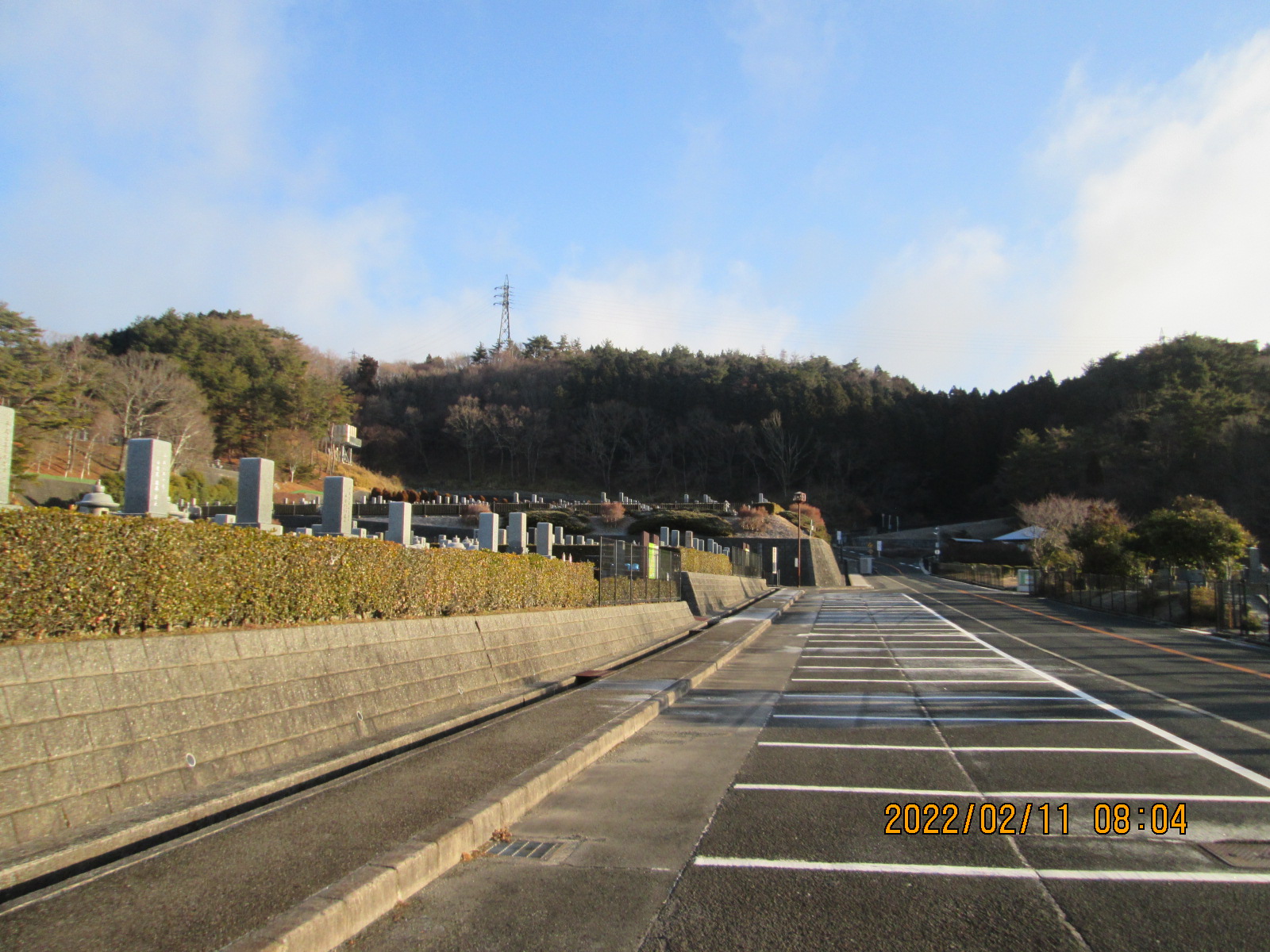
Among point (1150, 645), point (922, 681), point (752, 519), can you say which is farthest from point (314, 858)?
point (752, 519)

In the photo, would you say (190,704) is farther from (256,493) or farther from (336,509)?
(336,509)

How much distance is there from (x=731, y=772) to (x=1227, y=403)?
7932 cm

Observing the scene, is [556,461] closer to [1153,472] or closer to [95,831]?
[1153,472]

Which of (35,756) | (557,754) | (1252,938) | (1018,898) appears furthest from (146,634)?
(1252,938)

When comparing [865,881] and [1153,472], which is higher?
[1153,472]

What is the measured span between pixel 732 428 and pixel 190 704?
9667cm

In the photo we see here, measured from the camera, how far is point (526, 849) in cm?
534

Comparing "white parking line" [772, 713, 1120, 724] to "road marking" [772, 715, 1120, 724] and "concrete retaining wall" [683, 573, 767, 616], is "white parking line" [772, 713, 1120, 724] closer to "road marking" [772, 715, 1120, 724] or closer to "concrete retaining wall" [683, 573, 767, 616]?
"road marking" [772, 715, 1120, 724]

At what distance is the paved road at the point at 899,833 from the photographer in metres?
4.11

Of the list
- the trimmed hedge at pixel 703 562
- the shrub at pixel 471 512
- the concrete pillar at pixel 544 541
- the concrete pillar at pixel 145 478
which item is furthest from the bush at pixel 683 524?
the concrete pillar at pixel 145 478

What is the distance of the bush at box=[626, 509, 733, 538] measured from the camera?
59750 millimetres

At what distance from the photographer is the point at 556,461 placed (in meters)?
103

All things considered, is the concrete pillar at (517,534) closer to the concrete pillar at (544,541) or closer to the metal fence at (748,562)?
the concrete pillar at (544,541)

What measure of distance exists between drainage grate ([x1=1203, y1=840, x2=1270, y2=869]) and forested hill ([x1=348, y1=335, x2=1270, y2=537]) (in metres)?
Result: 90.6
